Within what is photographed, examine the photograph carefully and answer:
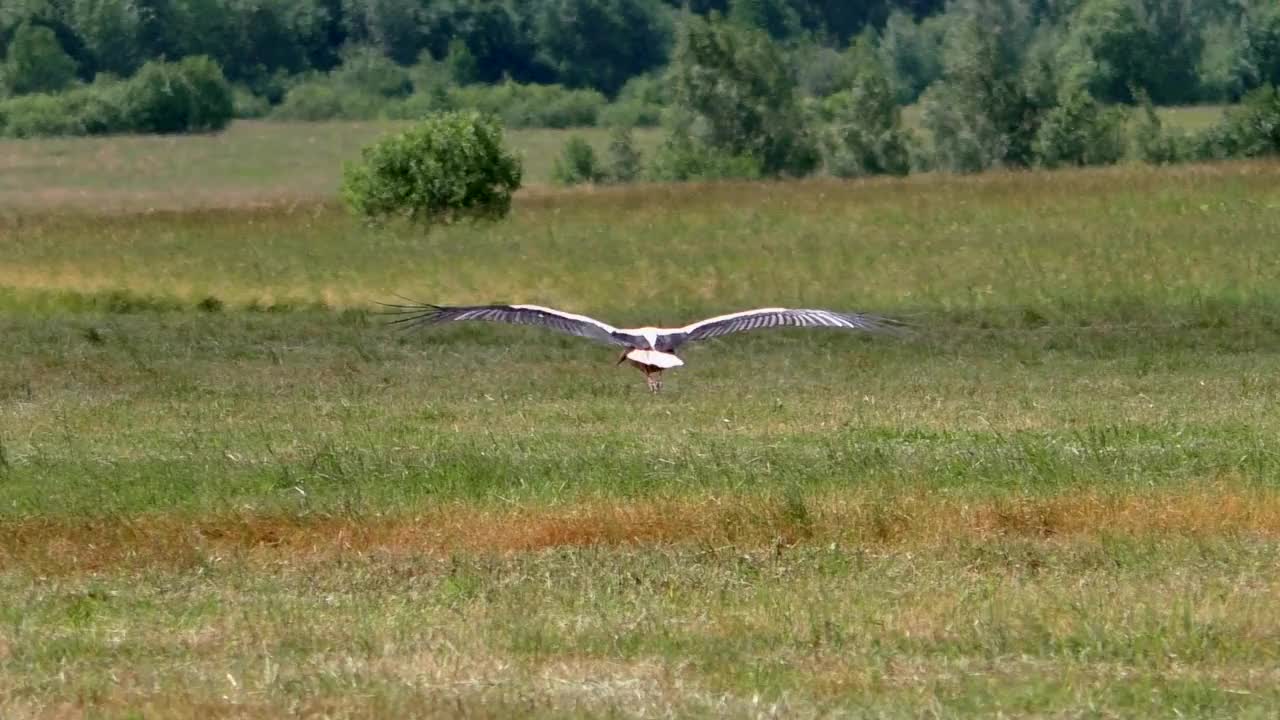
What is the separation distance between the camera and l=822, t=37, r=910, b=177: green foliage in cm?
5888

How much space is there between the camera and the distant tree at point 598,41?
103 meters

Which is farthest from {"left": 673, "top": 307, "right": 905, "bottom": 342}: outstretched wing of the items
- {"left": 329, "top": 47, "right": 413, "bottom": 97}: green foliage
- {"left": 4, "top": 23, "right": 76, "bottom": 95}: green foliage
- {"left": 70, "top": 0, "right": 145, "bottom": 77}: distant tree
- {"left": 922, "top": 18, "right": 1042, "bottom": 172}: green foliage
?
{"left": 70, "top": 0, "right": 145, "bottom": 77}: distant tree

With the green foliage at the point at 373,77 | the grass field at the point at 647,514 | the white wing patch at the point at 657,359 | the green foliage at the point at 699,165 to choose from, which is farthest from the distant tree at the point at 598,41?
the white wing patch at the point at 657,359

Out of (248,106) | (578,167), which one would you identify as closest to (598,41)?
(248,106)

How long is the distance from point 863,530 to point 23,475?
4921 mm

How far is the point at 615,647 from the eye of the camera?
781cm

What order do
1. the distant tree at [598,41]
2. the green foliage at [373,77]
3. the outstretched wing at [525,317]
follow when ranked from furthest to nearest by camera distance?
the distant tree at [598,41], the green foliage at [373,77], the outstretched wing at [525,317]

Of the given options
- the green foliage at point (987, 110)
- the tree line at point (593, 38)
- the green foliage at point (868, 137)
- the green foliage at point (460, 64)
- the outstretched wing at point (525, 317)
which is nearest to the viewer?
the outstretched wing at point (525, 317)

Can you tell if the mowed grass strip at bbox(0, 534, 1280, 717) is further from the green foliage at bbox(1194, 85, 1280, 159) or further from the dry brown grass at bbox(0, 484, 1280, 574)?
the green foliage at bbox(1194, 85, 1280, 159)

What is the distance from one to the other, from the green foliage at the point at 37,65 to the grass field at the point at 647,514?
58.2m

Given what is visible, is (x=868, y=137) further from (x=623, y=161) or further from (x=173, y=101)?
(x=173, y=101)

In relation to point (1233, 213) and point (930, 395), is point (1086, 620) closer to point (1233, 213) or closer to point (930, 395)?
point (930, 395)

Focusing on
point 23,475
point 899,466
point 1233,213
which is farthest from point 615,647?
point 1233,213

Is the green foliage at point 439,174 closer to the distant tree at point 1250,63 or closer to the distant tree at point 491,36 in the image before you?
the distant tree at point 1250,63
